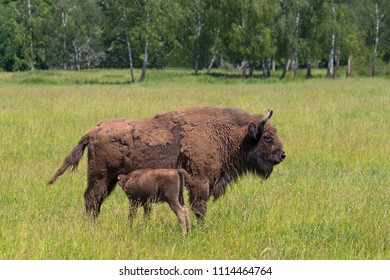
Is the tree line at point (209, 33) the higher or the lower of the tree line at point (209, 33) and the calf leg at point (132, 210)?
the higher

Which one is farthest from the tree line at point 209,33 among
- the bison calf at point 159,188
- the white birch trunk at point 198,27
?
the bison calf at point 159,188

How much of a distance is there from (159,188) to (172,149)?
74cm

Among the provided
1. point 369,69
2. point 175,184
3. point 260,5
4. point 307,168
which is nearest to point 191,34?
point 260,5

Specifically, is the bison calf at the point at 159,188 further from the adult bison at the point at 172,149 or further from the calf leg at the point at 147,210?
the adult bison at the point at 172,149

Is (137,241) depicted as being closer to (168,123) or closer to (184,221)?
(184,221)

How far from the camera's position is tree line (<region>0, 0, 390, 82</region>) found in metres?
52.2

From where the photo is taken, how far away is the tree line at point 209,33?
5225cm

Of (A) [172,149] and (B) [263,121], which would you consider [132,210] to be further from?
(B) [263,121]

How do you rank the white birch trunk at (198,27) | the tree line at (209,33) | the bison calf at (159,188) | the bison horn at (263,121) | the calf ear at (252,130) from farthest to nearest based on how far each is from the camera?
the white birch trunk at (198,27) → the tree line at (209,33) → the calf ear at (252,130) → the bison horn at (263,121) → the bison calf at (159,188)

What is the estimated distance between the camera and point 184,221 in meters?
6.21

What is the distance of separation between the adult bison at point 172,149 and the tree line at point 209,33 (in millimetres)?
42975

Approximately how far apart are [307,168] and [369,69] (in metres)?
56.8
